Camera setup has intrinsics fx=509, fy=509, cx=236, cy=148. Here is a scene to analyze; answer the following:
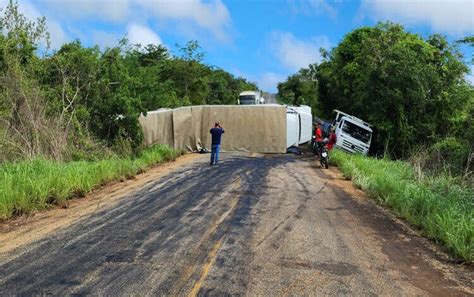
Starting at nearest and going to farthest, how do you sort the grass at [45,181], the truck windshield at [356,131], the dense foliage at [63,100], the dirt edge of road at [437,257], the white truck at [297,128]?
the dirt edge of road at [437,257]
the grass at [45,181]
the dense foliage at [63,100]
the truck windshield at [356,131]
the white truck at [297,128]

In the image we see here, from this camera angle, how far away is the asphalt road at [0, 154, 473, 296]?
6.02 metres

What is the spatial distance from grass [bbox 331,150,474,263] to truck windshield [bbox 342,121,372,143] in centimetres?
1208

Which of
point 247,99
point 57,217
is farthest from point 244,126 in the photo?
point 247,99

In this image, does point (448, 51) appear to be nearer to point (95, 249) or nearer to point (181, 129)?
point (181, 129)

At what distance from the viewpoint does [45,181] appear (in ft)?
37.6

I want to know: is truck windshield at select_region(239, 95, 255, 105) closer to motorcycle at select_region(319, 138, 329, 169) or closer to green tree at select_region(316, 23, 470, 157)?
green tree at select_region(316, 23, 470, 157)

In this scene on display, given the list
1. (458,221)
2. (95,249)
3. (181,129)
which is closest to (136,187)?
(95,249)

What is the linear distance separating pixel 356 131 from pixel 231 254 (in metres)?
23.0

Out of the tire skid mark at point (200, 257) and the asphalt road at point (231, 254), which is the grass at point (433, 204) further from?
the tire skid mark at point (200, 257)

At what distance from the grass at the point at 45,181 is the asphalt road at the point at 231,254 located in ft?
4.81

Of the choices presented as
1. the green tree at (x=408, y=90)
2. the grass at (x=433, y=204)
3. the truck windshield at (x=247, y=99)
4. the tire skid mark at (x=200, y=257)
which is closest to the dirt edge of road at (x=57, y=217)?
the tire skid mark at (x=200, y=257)

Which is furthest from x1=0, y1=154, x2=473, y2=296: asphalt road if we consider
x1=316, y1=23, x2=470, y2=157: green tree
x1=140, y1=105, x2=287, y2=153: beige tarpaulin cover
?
x1=316, y1=23, x2=470, y2=157: green tree

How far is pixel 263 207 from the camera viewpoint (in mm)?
11148

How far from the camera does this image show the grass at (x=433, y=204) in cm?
812
